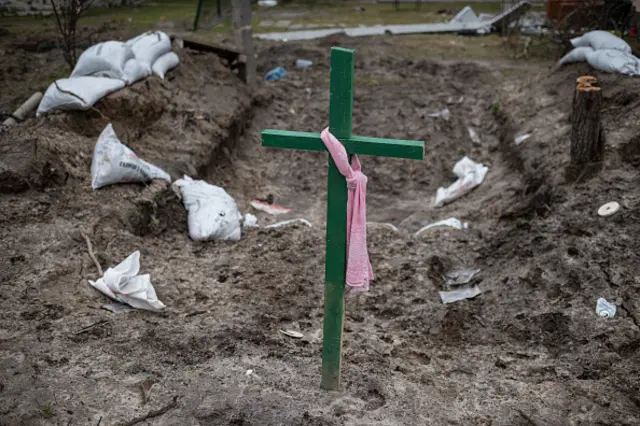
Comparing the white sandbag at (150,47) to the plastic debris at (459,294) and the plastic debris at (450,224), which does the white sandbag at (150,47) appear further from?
the plastic debris at (459,294)

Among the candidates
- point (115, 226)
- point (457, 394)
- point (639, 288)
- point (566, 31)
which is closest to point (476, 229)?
point (639, 288)

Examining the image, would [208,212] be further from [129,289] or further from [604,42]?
[604,42]

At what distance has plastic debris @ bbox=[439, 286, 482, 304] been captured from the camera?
484 cm

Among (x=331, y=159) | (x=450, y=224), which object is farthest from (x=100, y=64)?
(x=331, y=159)

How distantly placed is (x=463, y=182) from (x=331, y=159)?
4428 mm

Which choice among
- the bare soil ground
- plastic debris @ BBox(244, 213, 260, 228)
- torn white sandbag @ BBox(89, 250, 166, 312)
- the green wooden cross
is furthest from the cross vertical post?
plastic debris @ BBox(244, 213, 260, 228)

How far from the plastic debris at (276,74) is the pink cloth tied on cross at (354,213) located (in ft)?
27.2

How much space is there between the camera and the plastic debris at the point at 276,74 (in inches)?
436

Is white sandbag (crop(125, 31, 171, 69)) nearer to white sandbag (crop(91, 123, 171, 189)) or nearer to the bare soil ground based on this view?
the bare soil ground

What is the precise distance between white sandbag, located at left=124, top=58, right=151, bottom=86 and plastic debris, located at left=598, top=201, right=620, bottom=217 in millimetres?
5060

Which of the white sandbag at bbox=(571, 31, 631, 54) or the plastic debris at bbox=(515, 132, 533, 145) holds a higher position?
the white sandbag at bbox=(571, 31, 631, 54)

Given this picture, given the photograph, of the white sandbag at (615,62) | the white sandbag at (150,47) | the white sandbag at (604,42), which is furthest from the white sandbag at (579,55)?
the white sandbag at (150,47)

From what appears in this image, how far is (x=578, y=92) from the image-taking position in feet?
18.3

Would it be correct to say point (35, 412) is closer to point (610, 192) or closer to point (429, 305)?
point (429, 305)
